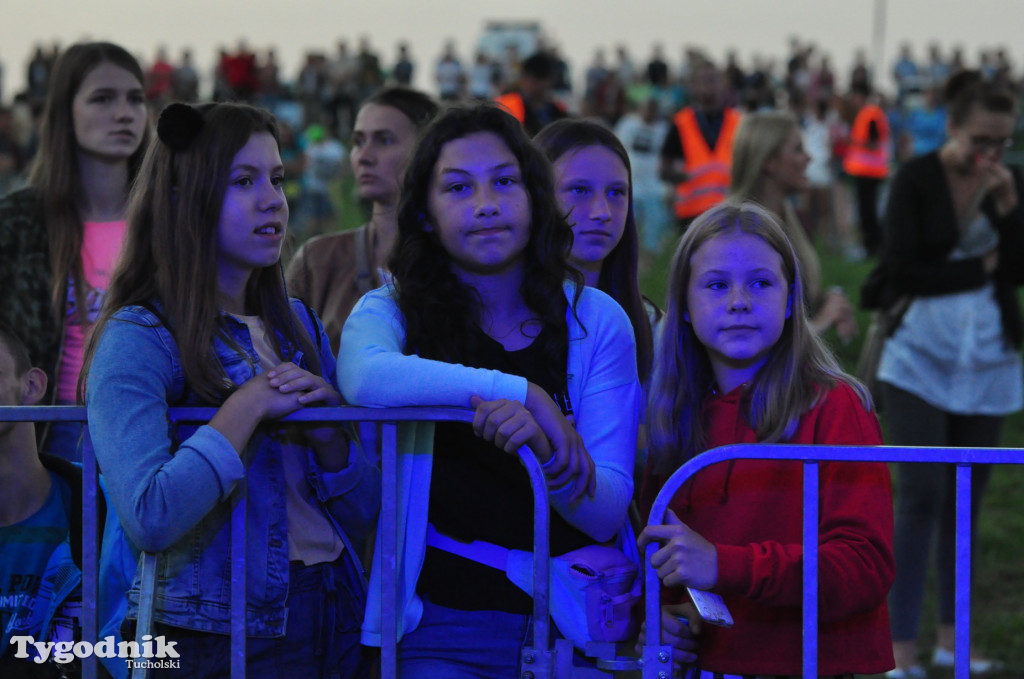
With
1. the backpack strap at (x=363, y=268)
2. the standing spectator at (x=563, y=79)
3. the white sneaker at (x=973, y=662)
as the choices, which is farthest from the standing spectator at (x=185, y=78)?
the white sneaker at (x=973, y=662)

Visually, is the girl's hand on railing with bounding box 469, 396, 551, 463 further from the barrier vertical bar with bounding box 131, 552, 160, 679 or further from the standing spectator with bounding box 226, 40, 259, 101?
the standing spectator with bounding box 226, 40, 259, 101

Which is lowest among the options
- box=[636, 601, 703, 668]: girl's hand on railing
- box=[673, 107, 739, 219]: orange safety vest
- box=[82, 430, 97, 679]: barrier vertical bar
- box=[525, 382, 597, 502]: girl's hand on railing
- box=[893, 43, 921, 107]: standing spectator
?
box=[636, 601, 703, 668]: girl's hand on railing

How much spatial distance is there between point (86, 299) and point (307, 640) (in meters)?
1.65

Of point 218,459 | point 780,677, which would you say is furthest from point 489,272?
point 780,677

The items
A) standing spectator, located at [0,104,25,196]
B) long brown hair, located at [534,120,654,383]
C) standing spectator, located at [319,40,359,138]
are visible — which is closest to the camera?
long brown hair, located at [534,120,654,383]

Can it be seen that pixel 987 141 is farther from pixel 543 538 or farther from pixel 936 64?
pixel 936 64

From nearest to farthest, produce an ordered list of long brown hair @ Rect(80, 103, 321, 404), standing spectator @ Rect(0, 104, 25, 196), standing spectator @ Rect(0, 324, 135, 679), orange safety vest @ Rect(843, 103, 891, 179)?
long brown hair @ Rect(80, 103, 321, 404) < standing spectator @ Rect(0, 324, 135, 679) < orange safety vest @ Rect(843, 103, 891, 179) < standing spectator @ Rect(0, 104, 25, 196)

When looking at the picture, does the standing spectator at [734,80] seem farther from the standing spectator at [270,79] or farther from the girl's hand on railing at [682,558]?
the girl's hand on railing at [682,558]

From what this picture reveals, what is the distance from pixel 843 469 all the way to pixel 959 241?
275 cm

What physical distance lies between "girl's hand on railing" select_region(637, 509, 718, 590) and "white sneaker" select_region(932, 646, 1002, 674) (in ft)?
9.75

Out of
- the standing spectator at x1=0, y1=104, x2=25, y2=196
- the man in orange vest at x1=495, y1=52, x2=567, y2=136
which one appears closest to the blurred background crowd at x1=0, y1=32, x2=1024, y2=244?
the standing spectator at x1=0, y1=104, x2=25, y2=196

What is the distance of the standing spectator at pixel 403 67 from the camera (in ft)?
83.5

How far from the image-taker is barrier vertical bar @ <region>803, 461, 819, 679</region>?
2.70m

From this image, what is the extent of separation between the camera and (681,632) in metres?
2.92
